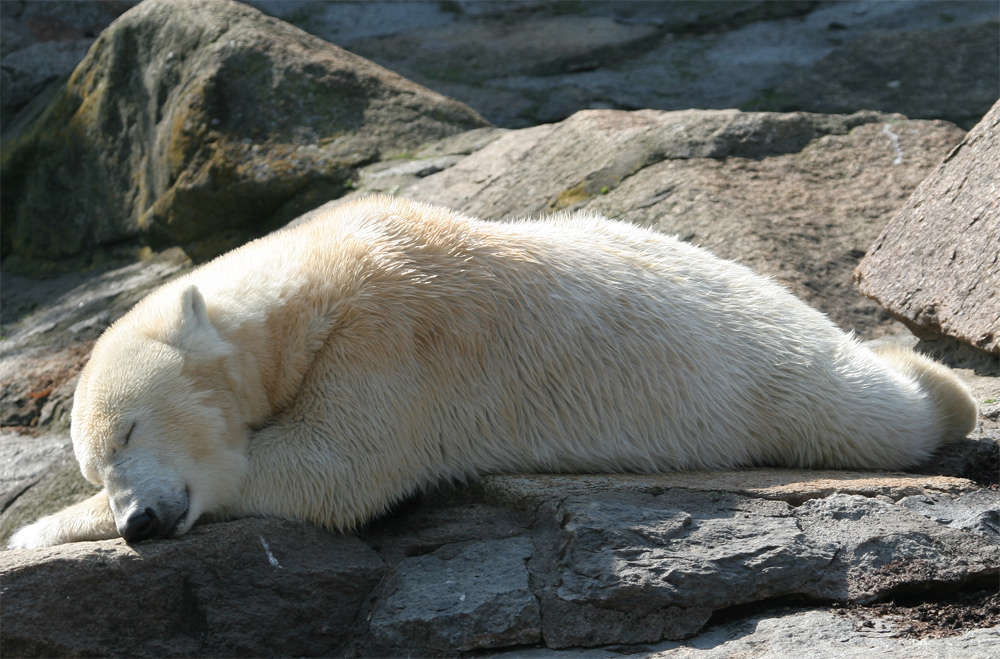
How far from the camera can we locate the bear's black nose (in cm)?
293

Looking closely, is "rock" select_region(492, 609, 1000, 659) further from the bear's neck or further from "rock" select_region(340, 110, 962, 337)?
"rock" select_region(340, 110, 962, 337)

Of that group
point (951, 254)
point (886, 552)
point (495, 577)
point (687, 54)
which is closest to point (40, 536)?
point (495, 577)

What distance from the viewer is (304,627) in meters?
2.96

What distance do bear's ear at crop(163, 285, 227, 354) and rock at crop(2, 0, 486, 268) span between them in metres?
3.61

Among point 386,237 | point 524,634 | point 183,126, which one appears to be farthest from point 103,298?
point 524,634

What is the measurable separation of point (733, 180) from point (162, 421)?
12.4 feet

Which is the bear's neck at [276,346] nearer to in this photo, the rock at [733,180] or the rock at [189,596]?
the rock at [189,596]

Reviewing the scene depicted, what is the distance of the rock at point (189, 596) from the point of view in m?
2.75

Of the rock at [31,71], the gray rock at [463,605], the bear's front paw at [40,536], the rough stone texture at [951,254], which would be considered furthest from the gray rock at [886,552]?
A: the rock at [31,71]

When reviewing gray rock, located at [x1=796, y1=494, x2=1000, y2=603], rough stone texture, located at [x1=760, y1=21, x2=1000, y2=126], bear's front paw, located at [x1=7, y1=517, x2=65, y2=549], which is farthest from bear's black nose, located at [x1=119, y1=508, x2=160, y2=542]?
rough stone texture, located at [x1=760, y1=21, x2=1000, y2=126]

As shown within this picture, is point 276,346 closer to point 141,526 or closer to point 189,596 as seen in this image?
point 141,526

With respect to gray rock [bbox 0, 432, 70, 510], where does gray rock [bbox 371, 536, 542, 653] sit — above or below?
above

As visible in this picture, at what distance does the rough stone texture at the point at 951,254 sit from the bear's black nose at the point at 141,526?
3318 millimetres

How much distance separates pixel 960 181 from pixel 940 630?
8.09 ft
